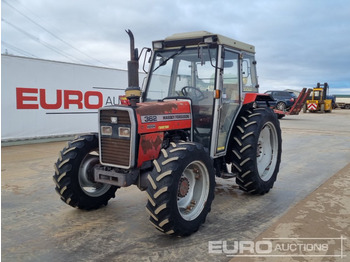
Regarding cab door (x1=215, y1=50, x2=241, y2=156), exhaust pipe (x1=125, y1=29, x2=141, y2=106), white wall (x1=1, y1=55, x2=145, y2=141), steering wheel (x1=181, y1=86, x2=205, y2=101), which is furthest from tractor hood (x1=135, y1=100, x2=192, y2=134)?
white wall (x1=1, y1=55, x2=145, y2=141)

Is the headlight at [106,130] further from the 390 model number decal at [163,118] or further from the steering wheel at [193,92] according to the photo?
the steering wheel at [193,92]

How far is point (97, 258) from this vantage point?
305 centimetres

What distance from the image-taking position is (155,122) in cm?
378

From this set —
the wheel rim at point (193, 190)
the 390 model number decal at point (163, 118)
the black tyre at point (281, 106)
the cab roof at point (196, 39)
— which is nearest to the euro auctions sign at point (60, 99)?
the cab roof at point (196, 39)

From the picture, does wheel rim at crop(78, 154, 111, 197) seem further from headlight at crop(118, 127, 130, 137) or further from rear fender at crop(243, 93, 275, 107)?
rear fender at crop(243, 93, 275, 107)

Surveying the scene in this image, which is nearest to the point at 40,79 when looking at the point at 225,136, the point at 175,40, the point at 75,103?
the point at 75,103

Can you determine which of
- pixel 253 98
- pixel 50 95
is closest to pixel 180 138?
pixel 253 98

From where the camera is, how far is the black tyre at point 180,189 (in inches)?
126

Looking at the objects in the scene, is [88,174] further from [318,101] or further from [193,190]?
[318,101]

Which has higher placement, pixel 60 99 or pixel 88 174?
pixel 60 99

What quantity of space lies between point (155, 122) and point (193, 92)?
41.2 inches

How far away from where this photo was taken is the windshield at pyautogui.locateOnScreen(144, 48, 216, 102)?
4.55 metres

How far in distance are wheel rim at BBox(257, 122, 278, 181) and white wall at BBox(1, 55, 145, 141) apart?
733 centimetres

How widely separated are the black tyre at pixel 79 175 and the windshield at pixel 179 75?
1181 mm
